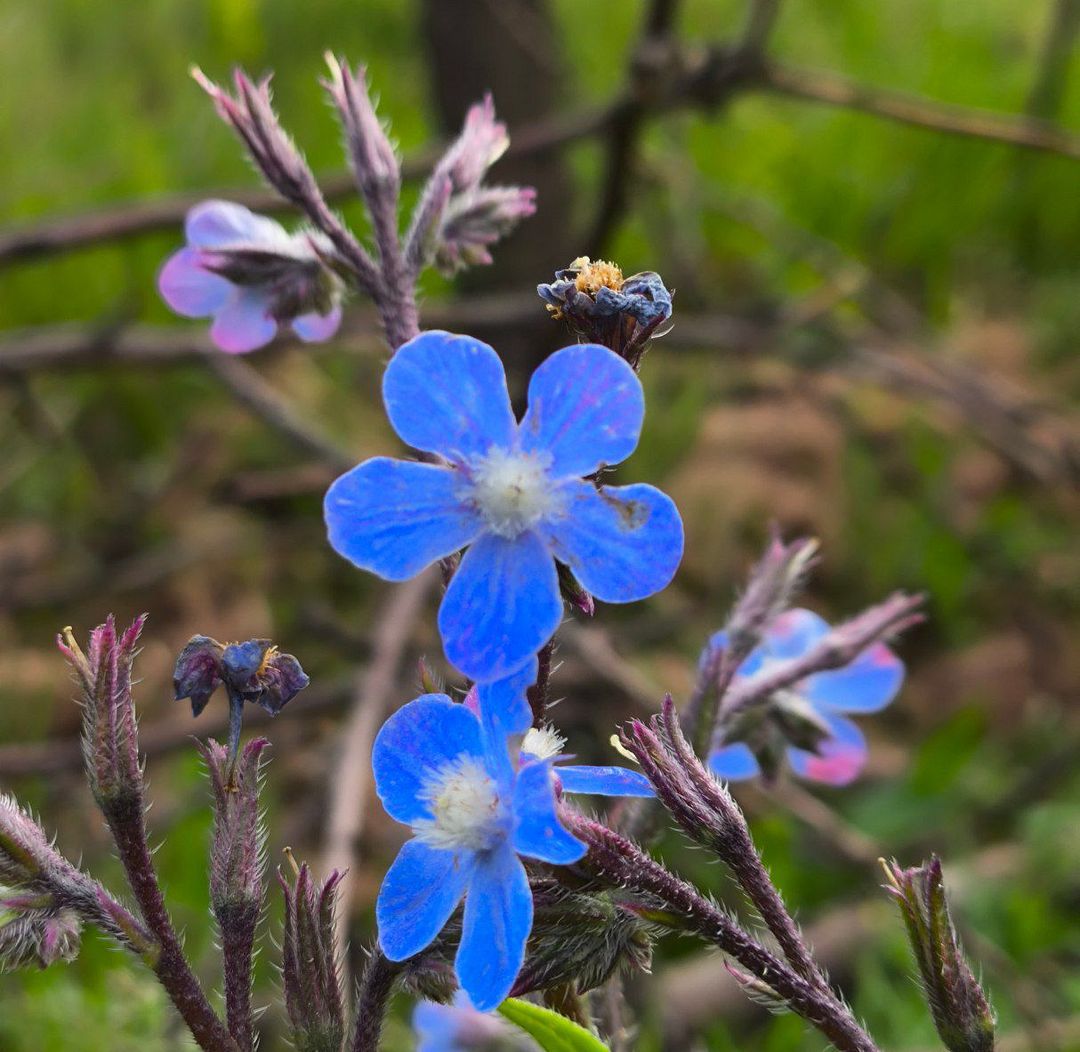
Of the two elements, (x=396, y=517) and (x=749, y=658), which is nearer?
(x=396, y=517)

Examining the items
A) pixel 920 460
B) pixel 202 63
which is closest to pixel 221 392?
pixel 202 63

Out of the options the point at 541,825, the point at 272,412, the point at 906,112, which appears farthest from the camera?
the point at 272,412

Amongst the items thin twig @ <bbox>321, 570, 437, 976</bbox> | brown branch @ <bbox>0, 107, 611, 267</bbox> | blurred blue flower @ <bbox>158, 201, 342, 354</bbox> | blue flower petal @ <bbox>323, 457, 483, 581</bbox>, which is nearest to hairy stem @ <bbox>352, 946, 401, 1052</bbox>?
blue flower petal @ <bbox>323, 457, 483, 581</bbox>

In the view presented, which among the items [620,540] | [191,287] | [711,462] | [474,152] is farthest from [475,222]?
[711,462]

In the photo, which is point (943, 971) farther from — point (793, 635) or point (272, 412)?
point (272, 412)

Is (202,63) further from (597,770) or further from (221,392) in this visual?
(597,770)

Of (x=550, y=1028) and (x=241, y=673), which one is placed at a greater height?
(x=241, y=673)
